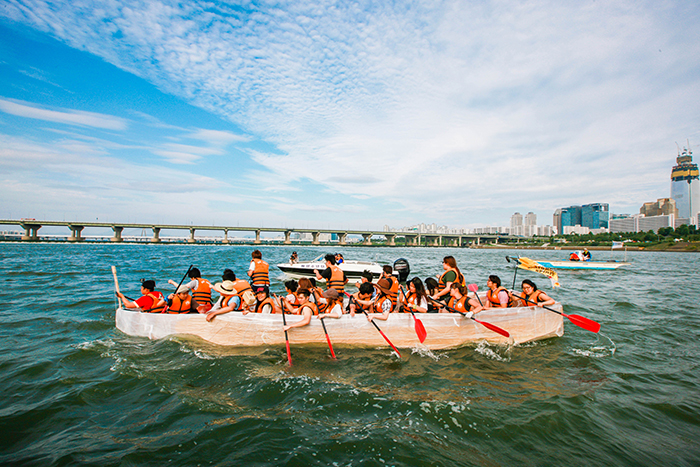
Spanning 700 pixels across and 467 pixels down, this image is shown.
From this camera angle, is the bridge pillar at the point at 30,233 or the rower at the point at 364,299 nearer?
the rower at the point at 364,299

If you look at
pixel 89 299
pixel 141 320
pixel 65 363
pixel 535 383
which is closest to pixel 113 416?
pixel 65 363

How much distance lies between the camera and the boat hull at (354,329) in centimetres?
715

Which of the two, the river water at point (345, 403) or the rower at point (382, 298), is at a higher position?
the rower at point (382, 298)

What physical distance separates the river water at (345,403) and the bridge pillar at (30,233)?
9754 centimetres

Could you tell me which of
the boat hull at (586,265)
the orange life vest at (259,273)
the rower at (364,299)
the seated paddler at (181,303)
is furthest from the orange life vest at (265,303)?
the boat hull at (586,265)

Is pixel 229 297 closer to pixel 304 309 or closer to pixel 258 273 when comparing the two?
pixel 258 273

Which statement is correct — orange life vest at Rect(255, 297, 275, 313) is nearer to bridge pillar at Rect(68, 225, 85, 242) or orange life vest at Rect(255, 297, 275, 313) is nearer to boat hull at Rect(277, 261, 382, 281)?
boat hull at Rect(277, 261, 382, 281)

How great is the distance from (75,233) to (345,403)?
10665 centimetres

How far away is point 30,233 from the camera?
78.4 metres

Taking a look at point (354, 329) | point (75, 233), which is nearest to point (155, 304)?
point (354, 329)

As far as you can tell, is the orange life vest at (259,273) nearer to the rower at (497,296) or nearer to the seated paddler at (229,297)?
the seated paddler at (229,297)

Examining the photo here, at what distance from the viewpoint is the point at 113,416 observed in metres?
4.77

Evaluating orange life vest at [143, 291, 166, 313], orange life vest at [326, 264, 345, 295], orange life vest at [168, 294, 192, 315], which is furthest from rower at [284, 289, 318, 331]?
orange life vest at [143, 291, 166, 313]

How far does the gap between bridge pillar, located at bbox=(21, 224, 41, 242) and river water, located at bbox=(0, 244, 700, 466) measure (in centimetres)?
9754
